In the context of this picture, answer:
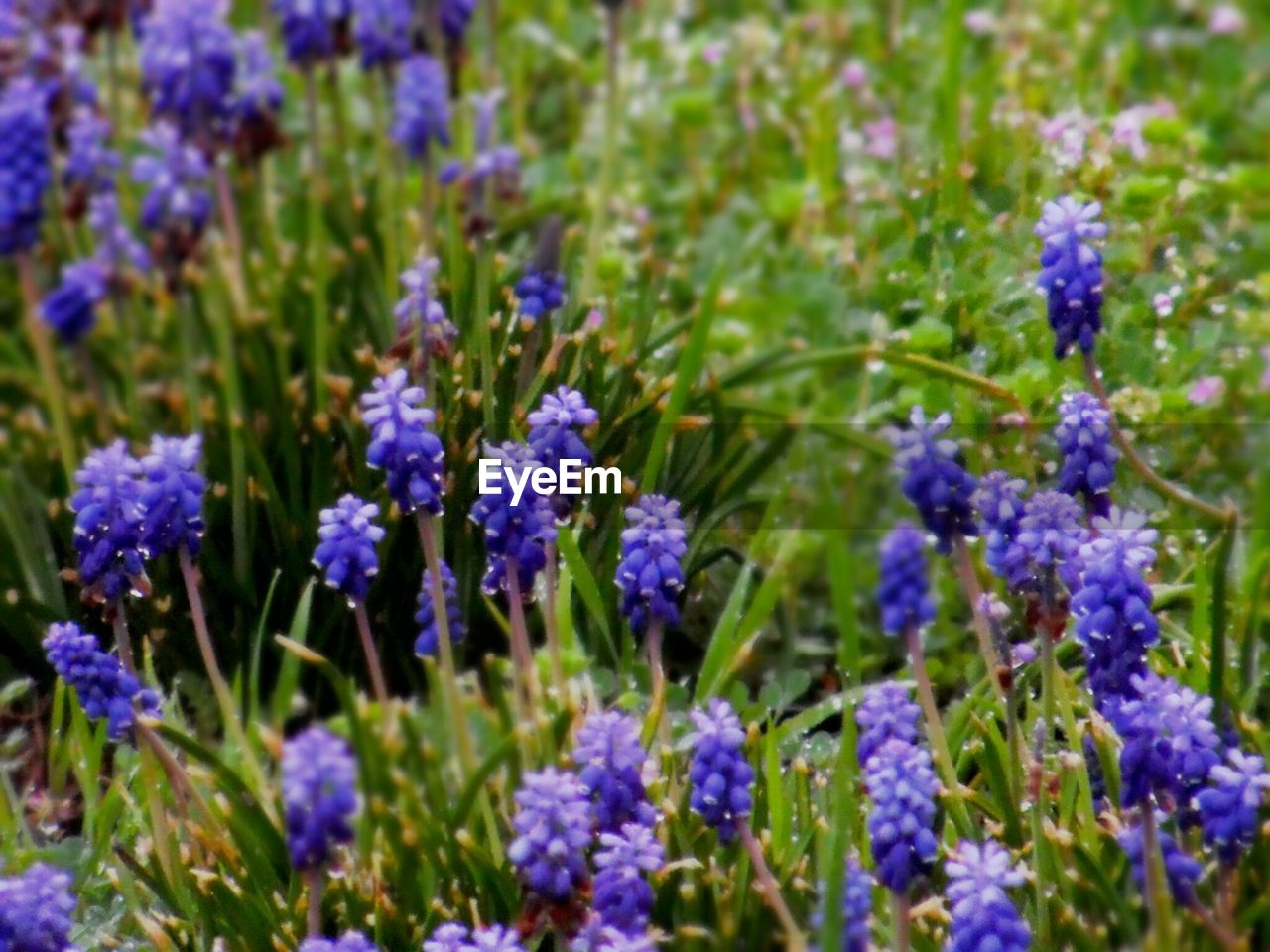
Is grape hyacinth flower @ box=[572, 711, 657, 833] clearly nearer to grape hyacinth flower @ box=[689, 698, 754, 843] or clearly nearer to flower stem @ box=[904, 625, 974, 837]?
grape hyacinth flower @ box=[689, 698, 754, 843]

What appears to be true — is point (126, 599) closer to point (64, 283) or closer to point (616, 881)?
point (616, 881)

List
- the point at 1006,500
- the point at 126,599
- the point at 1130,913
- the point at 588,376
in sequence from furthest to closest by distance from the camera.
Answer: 1. the point at 588,376
2. the point at 126,599
3. the point at 1006,500
4. the point at 1130,913

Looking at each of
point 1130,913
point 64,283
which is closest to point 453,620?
point 1130,913

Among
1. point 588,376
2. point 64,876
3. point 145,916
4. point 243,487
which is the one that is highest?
point 588,376

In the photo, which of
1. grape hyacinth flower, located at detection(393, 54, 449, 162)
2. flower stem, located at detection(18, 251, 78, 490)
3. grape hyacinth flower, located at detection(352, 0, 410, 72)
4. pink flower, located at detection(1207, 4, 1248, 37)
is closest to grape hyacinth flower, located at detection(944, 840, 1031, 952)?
flower stem, located at detection(18, 251, 78, 490)

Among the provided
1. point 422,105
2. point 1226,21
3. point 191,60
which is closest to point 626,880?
point 422,105
